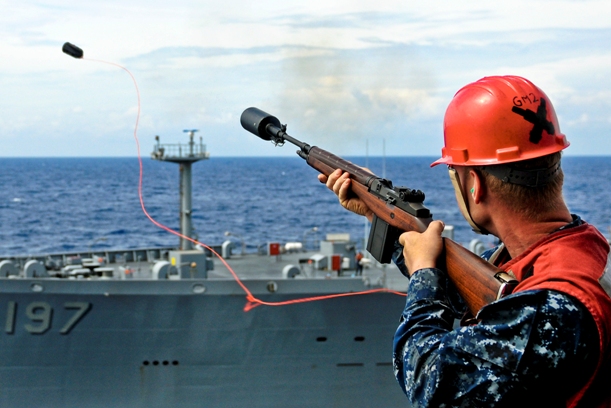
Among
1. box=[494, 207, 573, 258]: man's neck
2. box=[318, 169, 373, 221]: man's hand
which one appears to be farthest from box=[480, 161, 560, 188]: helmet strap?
box=[318, 169, 373, 221]: man's hand

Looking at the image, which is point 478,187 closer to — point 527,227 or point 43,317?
point 527,227

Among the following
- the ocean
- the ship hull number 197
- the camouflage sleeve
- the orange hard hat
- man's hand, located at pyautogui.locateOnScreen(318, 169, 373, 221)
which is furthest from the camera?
the ocean

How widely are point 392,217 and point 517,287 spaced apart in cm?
82

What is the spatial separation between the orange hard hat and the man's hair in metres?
0.03

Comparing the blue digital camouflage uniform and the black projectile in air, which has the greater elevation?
the black projectile in air

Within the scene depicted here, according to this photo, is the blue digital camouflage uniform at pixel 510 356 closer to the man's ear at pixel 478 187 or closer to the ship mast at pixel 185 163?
Answer: the man's ear at pixel 478 187

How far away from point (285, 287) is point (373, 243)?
12.4 metres

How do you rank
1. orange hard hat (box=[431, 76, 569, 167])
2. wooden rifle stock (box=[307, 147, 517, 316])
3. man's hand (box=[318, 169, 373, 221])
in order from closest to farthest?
wooden rifle stock (box=[307, 147, 517, 316]) < orange hard hat (box=[431, 76, 569, 167]) < man's hand (box=[318, 169, 373, 221])

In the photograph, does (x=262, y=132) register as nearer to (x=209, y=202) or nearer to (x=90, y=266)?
(x=90, y=266)

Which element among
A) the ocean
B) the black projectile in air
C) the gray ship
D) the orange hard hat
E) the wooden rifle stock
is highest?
the black projectile in air

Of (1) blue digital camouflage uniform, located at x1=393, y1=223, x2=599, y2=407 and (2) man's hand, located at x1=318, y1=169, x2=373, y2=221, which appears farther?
(2) man's hand, located at x1=318, y1=169, x2=373, y2=221

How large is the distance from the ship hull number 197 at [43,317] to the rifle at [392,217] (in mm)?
12167

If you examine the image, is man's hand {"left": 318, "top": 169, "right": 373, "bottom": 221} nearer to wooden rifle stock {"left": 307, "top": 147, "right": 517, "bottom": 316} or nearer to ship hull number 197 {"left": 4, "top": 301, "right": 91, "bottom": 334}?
wooden rifle stock {"left": 307, "top": 147, "right": 517, "bottom": 316}

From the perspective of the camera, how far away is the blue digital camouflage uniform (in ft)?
5.93
